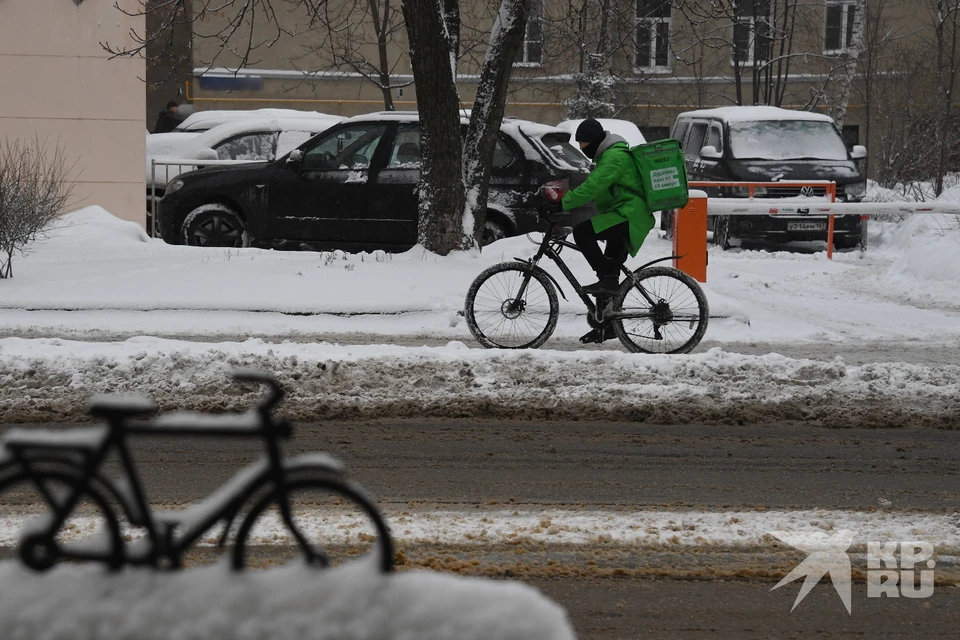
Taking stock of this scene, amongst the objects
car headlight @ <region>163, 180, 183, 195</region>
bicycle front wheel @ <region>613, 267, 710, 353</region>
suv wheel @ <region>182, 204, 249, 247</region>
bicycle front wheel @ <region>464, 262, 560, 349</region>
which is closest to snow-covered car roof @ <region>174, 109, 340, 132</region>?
car headlight @ <region>163, 180, 183, 195</region>

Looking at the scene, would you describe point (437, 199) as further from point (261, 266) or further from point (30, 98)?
point (30, 98)

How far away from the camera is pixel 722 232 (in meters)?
18.2

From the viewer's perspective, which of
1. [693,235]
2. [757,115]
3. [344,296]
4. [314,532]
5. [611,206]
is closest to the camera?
[314,532]

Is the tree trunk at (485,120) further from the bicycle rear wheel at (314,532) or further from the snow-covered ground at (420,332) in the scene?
the bicycle rear wheel at (314,532)

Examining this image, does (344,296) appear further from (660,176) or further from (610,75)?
(610,75)

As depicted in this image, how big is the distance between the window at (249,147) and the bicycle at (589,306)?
30.9 ft

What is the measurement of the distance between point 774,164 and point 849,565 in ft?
48.7

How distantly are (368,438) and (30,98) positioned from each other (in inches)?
493

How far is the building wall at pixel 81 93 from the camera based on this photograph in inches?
675

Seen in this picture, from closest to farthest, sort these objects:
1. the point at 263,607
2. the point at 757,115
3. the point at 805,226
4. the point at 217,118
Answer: the point at 263,607, the point at 805,226, the point at 757,115, the point at 217,118

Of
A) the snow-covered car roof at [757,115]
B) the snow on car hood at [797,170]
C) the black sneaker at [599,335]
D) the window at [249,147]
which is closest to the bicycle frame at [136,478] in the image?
the black sneaker at [599,335]

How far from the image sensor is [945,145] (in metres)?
22.8

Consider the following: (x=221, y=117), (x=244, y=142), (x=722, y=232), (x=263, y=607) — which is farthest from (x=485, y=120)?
(x=263, y=607)

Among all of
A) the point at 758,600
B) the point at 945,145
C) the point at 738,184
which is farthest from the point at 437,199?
the point at 945,145
